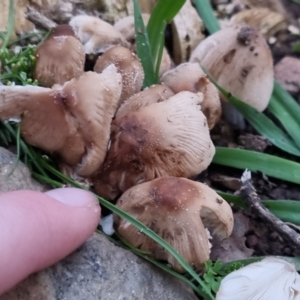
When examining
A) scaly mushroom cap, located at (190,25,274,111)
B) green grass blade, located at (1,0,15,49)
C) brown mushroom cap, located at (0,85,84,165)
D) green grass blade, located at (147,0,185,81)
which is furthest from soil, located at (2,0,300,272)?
green grass blade, located at (1,0,15,49)

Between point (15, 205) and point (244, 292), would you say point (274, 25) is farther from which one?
point (15, 205)

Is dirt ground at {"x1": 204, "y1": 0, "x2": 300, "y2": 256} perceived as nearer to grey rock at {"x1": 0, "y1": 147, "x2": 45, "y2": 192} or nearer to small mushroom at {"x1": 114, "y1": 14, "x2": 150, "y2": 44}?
small mushroom at {"x1": 114, "y1": 14, "x2": 150, "y2": 44}

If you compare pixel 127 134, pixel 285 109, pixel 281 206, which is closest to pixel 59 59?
pixel 127 134

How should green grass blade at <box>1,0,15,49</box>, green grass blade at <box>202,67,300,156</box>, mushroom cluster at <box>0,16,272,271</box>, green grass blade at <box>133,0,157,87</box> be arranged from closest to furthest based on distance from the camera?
mushroom cluster at <box>0,16,272,271</box> → green grass blade at <box>1,0,15,49</box> → green grass blade at <box>133,0,157,87</box> → green grass blade at <box>202,67,300,156</box>

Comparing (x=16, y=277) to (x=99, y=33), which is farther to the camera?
(x=99, y=33)

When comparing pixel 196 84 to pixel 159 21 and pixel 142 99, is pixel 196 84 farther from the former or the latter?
pixel 159 21

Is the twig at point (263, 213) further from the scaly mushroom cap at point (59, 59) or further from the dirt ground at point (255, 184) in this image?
the scaly mushroom cap at point (59, 59)

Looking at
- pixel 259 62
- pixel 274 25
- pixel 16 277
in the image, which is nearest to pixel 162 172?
pixel 16 277
